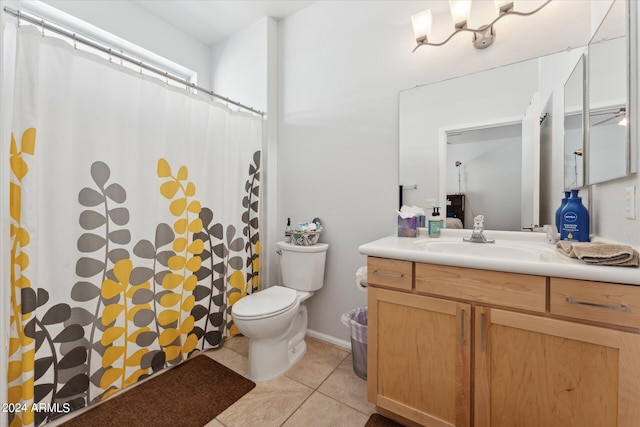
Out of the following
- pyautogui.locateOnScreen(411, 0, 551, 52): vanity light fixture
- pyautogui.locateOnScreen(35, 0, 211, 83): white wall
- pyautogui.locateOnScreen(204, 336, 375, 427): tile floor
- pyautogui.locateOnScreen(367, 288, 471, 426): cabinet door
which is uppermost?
pyautogui.locateOnScreen(35, 0, 211, 83): white wall

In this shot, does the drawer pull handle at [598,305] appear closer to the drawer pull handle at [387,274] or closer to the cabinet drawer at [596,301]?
the cabinet drawer at [596,301]

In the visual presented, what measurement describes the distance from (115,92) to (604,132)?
2.34 meters

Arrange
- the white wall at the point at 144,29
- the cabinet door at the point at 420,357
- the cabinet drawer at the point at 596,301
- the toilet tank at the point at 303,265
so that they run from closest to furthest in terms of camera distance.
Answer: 1. the cabinet drawer at the point at 596,301
2. the cabinet door at the point at 420,357
3. the white wall at the point at 144,29
4. the toilet tank at the point at 303,265

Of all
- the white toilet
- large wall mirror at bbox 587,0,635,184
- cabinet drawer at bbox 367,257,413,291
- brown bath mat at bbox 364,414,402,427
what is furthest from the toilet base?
large wall mirror at bbox 587,0,635,184

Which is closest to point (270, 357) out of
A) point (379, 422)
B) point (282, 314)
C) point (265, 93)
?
point (282, 314)

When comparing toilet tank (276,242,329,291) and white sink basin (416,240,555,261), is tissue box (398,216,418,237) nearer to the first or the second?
white sink basin (416,240,555,261)

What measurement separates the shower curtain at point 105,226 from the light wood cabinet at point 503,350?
125 centimetres

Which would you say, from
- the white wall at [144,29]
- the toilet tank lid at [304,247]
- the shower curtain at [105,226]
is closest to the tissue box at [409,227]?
the toilet tank lid at [304,247]

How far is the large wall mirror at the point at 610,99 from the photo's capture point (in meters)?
0.98

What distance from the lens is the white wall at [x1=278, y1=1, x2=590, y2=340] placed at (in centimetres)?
166

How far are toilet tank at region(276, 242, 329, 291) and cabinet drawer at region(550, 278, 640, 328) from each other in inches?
51.8

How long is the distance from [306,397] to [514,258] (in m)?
1.26

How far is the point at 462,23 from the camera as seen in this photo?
1434mm

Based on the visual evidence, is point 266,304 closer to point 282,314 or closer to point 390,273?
point 282,314
